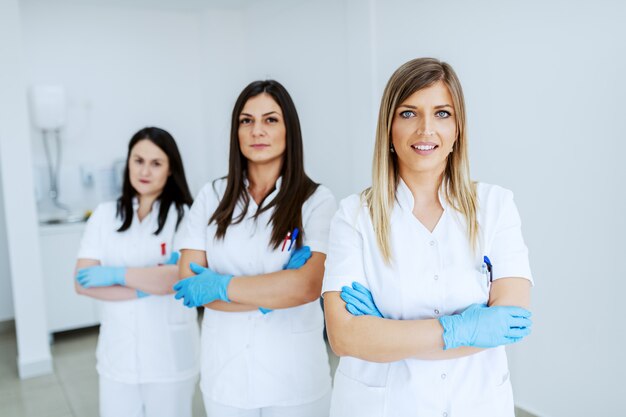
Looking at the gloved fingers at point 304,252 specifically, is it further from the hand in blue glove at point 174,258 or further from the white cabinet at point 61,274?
the white cabinet at point 61,274

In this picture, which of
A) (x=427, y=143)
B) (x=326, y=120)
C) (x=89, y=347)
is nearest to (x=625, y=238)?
(x=427, y=143)

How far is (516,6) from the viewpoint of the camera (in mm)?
2270

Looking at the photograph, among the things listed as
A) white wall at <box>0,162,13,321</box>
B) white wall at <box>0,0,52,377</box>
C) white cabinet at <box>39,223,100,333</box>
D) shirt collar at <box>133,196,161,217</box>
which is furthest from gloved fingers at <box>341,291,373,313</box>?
white wall at <box>0,162,13,321</box>

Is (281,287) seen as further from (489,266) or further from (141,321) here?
(141,321)

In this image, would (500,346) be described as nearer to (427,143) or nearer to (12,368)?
(427,143)

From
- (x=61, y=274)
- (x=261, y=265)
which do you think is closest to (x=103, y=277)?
(x=261, y=265)

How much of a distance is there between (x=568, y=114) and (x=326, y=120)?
1.70 meters

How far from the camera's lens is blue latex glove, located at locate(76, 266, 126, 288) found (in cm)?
188

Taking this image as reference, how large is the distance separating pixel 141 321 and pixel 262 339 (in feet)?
1.98

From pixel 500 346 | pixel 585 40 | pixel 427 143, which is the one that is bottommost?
pixel 500 346

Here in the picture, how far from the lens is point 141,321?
193cm

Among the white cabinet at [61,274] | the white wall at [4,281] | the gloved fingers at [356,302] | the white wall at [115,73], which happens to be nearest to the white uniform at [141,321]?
the gloved fingers at [356,302]

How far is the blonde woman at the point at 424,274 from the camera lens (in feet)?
3.62

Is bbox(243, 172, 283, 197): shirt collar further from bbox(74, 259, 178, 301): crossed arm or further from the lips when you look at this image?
the lips
